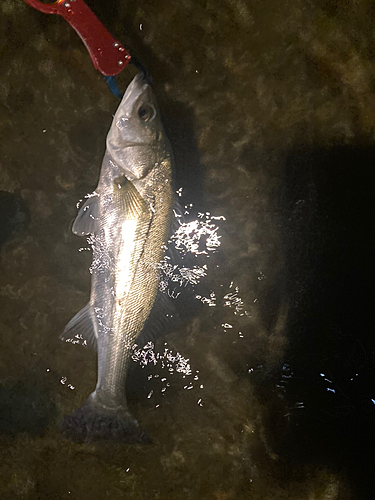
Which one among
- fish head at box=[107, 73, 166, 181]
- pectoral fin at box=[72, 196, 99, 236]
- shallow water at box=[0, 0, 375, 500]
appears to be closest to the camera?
fish head at box=[107, 73, 166, 181]

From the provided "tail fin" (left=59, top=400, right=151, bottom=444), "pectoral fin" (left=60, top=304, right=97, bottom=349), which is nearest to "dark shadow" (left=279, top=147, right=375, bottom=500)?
"tail fin" (left=59, top=400, right=151, bottom=444)

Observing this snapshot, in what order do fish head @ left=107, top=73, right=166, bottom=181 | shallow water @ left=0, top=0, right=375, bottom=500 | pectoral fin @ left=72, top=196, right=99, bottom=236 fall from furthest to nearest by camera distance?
shallow water @ left=0, top=0, right=375, bottom=500
pectoral fin @ left=72, top=196, right=99, bottom=236
fish head @ left=107, top=73, right=166, bottom=181

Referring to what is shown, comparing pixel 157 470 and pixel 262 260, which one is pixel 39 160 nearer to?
pixel 262 260

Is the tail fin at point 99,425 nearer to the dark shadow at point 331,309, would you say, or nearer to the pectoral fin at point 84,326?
the pectoral fin at point 84,326

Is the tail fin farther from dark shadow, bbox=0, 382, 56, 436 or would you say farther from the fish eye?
the fish eye

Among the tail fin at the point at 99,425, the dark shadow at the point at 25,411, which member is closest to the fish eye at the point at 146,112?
the tail fin at the point at 99,425

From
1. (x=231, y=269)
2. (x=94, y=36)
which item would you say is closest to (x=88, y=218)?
(x=231, y=269)

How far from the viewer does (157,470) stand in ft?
8.40

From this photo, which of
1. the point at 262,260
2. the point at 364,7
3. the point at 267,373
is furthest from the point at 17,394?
the point at 364,7

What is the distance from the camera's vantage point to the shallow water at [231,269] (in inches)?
97.0

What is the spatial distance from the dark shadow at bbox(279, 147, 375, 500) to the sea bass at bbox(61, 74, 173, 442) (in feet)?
3.49

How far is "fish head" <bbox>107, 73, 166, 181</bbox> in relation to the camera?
2.12 m

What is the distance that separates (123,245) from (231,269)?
92 centimetres

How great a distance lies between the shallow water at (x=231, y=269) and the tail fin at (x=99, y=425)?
28cm
